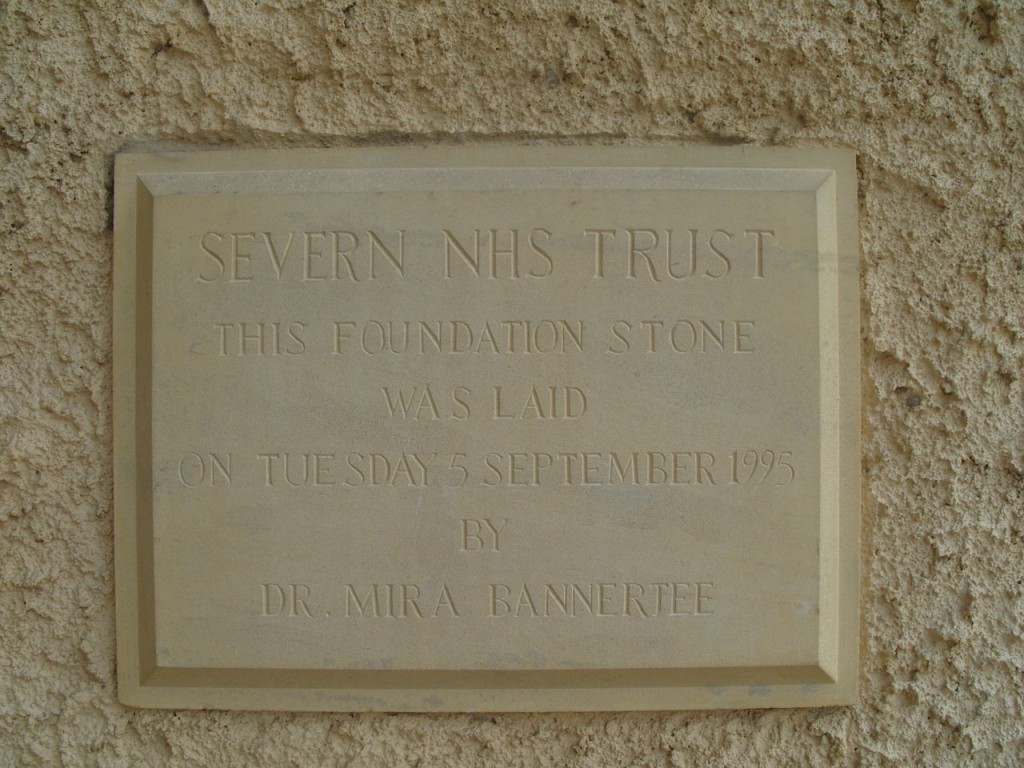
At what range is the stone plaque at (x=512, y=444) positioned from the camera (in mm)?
1690

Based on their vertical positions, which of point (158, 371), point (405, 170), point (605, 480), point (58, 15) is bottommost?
point (605, 480)

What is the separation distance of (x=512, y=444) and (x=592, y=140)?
74 centimetres

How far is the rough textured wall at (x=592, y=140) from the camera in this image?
1.71 m

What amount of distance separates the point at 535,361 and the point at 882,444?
829mm

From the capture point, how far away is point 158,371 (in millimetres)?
1707

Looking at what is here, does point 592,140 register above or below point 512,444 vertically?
above

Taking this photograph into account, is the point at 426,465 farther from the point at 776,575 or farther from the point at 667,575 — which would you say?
the point at 776,575

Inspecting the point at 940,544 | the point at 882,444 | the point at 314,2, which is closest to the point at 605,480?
the point at 882,444

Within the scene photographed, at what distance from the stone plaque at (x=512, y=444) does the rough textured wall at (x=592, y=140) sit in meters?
0.10

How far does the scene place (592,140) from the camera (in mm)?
1745

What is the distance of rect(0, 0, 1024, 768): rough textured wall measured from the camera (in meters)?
1.71

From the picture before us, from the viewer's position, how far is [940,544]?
1701 millimetres

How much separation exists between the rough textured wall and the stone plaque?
0.10 m

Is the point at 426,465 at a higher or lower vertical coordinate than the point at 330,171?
lower
